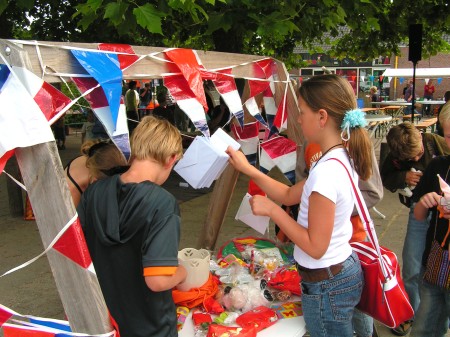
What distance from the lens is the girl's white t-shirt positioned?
1762 mm

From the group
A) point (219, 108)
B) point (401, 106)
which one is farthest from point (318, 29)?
point (401, 106)

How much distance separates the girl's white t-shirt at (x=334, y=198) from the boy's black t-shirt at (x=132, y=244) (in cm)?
54

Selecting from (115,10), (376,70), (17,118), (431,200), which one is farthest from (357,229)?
(376,70)

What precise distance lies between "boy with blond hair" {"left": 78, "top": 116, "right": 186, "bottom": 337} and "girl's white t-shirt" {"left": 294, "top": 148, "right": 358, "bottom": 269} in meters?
0.53

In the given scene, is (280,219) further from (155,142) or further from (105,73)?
(105,73)

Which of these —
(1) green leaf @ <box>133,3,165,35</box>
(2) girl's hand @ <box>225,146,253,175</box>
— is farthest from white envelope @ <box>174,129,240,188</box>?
(1) green leaf @ <box>133,3,165,35</box>

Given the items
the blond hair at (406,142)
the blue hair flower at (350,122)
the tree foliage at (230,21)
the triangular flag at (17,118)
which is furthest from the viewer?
the tree foliage at (230,21)

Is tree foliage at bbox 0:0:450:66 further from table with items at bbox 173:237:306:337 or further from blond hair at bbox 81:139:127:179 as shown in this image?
table with items at bbox 173:237:306:337

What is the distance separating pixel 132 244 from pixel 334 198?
0.76 meters

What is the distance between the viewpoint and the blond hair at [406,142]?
3234mm

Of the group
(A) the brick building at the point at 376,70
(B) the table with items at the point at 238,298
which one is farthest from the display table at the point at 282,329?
(A) the brick building at the point at 376,70

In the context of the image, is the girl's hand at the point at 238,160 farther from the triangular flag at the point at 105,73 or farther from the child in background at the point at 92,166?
the triangular flag at the point at 105,73

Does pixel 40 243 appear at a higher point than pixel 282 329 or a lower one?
lower

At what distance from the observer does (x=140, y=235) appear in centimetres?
164
